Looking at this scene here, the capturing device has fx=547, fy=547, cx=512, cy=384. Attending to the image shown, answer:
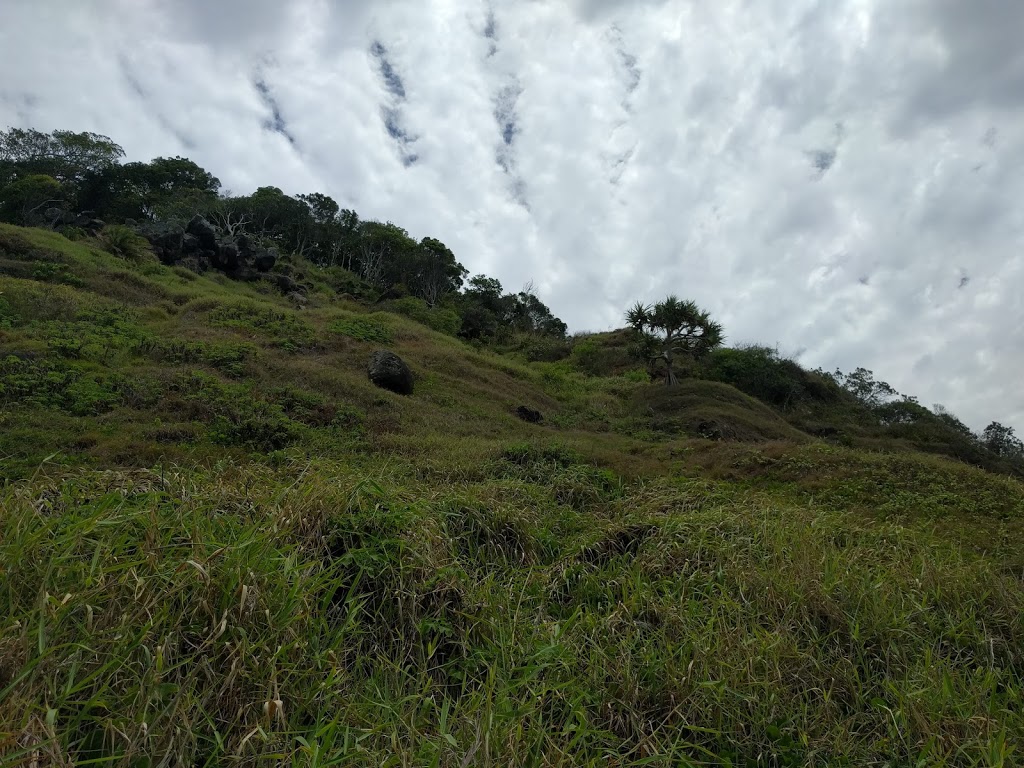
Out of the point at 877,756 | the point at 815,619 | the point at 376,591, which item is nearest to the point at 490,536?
the point at 376,591

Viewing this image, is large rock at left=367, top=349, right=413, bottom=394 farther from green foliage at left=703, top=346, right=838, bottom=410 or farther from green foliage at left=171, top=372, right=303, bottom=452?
green foliage at left=703, top=346, right=838, bottom=410

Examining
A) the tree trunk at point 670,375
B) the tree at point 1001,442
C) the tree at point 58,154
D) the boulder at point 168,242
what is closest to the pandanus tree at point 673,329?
the tree trunk at point 670,375

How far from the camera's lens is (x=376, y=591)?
12.3ft

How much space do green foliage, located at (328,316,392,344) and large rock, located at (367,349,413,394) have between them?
5826mm

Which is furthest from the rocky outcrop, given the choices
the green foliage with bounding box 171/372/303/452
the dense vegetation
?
the dense vegetation

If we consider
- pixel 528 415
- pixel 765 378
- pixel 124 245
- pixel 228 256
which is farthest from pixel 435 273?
pixel 528 415

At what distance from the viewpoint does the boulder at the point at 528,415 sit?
66.5 feet

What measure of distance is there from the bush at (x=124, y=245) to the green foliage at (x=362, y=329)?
13731mm

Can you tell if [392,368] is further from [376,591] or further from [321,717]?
[321,717]

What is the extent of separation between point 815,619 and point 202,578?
4.21m

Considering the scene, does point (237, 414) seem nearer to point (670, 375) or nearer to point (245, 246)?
point (670, 375)

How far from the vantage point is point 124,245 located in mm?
31953

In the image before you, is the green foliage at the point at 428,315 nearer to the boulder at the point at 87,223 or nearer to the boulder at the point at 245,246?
the boulder at the point at 245,246

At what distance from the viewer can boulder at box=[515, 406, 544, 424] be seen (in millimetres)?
20281
